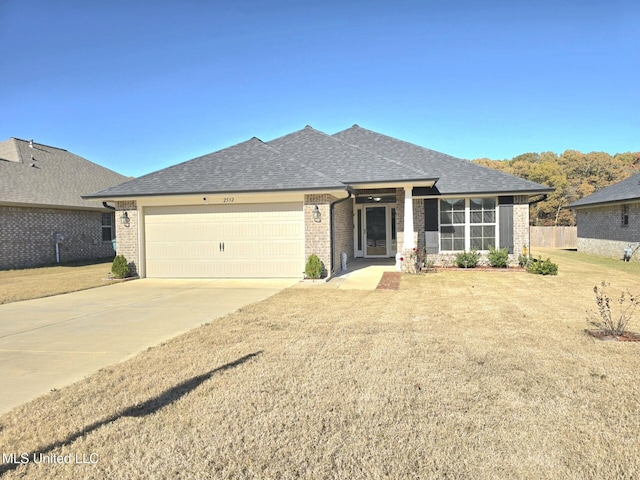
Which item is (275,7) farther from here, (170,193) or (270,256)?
(270,256)

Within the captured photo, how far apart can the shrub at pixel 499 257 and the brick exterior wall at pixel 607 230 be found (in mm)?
8183

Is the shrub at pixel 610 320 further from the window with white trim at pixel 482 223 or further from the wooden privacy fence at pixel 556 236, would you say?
the wooden privacy fence at pixel 556 236

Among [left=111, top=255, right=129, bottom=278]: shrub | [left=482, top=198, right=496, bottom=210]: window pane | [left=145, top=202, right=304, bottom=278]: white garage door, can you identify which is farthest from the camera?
[left=482, top=198, right=496, bottom=210]: window pane

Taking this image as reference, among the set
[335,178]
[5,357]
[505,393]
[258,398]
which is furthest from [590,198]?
[5,357]

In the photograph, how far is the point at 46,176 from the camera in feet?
66.3

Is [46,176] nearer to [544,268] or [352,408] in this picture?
[352,408]

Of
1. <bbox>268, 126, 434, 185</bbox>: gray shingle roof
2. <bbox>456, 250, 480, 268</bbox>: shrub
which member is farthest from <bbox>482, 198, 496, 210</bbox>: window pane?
<bbox>268, 126, 434, 185</bbox>: gray shingle roof

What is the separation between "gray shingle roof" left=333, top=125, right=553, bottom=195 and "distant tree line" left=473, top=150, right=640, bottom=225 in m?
29.9

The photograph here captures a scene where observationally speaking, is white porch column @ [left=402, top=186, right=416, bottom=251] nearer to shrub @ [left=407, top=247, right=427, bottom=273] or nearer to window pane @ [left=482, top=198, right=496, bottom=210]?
shrub @ [left=407, top=247, right=427, bottom=273]

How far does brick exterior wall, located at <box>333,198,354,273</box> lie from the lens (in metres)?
13.4

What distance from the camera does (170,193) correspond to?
1248 centimetres

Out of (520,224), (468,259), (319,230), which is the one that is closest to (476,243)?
(468,259)

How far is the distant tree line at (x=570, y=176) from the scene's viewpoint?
1677 inches

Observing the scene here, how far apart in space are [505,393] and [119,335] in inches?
215
